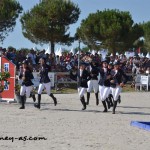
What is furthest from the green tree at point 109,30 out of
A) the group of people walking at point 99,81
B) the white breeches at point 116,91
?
the white breeches at point 116,91

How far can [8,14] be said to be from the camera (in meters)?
43.9

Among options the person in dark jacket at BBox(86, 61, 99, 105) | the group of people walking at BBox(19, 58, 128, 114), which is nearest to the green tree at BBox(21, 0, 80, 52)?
the person in dark jacket at BBox(86, 61, 99, 105)

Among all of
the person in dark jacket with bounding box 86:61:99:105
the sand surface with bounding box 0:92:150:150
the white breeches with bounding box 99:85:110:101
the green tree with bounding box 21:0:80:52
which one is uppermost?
the green tree with bounding box 21:0:80:52

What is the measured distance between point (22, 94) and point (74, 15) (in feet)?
90.2

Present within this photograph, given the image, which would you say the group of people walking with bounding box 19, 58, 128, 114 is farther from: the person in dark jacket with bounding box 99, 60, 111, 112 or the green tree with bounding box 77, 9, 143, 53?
the green tree with bounding box 77, 9, 143, 53

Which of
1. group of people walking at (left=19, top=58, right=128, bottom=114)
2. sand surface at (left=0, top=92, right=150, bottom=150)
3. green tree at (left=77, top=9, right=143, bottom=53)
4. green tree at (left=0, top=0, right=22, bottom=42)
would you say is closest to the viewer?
sand surface at (left=0, top=92, right=150, bottom=150)

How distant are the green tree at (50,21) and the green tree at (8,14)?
1361 millimetres

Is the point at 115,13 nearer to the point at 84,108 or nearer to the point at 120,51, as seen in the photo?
the point at 120,51

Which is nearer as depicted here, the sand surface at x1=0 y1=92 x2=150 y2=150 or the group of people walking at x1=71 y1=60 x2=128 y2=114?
the sand surface at x1=0 y1=92 x2=150 y2=150

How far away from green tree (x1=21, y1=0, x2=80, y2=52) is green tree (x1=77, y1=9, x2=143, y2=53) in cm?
729

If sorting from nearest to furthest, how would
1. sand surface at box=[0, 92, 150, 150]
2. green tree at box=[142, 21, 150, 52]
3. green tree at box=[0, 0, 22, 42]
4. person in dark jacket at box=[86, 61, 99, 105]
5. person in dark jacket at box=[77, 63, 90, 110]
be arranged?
1. sand surface at box=[0, 92, 150, 150]
2. person in dark jacket at box=[77, 63, 90, 110]
3. person in dark jacket at box=[86, 61, 99, 105]
4. green tree at box=[0, 0, 22, 42]
5. green tree at box=[142, 21, 150, 52]

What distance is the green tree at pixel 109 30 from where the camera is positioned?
2085 inches

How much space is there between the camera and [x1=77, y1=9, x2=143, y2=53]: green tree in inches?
2085

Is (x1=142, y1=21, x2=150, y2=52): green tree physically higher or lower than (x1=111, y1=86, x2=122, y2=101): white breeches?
higher
